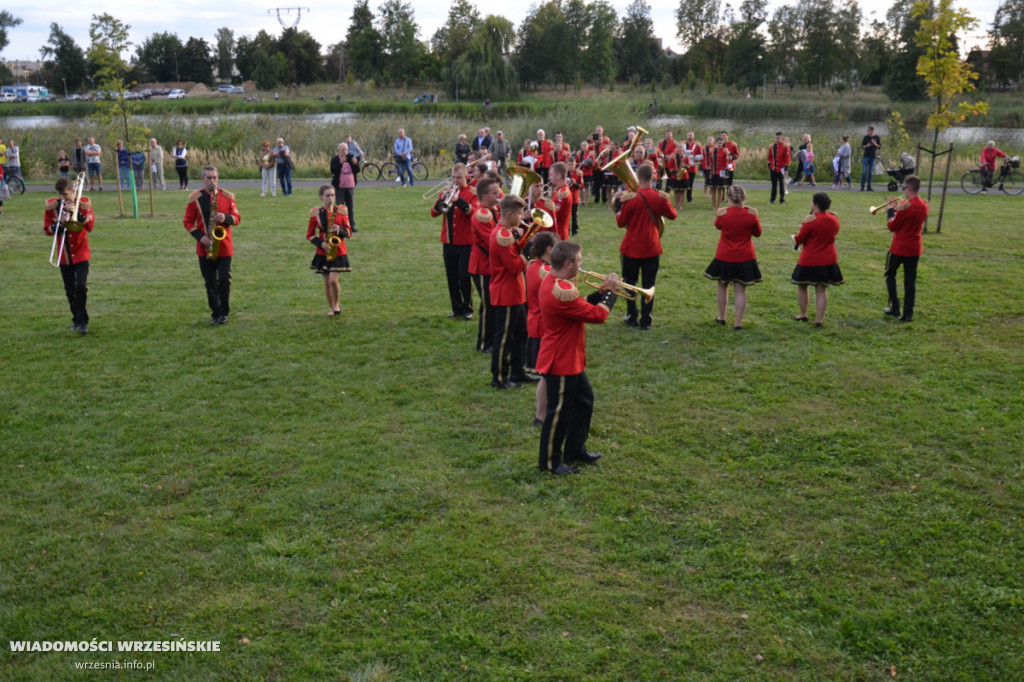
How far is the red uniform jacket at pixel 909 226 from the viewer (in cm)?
1077

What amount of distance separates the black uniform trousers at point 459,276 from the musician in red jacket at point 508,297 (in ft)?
7.66

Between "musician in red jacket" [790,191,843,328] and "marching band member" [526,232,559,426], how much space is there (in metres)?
4.49

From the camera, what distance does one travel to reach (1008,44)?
7869 centimetres

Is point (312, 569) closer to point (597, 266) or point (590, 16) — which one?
point (597, 266)

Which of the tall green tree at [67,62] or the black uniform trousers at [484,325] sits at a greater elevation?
the tall green tree at [67,62]

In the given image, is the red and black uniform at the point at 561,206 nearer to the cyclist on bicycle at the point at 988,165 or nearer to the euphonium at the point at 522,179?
the euphonium at the point at 522,179

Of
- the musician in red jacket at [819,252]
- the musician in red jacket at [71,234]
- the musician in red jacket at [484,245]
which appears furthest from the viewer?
the musician in red jacket at [71,234]

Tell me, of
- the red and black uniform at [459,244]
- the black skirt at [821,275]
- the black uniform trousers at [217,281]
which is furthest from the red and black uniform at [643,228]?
the black uniform trousers at [217,281]

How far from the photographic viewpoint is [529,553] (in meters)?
5.64

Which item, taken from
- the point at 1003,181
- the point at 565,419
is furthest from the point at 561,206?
the point at 1003,181

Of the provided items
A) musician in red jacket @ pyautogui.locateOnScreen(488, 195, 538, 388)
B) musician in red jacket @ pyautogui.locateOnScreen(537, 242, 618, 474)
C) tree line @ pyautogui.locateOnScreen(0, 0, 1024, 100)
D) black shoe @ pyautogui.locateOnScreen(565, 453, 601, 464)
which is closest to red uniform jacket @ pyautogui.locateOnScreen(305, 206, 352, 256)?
musician in red jacket @ pyautogui.locateOnScreen(488, 195, 538, 388)

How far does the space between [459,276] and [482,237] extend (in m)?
1.81

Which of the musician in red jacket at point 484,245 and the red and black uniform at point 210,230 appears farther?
the red and black uniform at point 210,230

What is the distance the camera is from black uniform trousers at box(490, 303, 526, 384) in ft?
28.7
